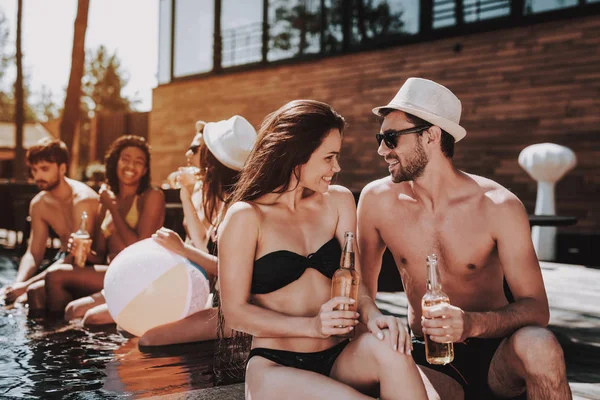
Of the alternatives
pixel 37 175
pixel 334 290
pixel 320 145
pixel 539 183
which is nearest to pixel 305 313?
pixel 334 290

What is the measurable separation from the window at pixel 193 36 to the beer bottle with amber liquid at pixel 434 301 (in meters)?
14.4

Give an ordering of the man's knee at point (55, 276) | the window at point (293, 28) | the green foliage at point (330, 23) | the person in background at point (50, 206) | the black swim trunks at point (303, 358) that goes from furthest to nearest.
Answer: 1. the window at point (293, 28)
2. the green foliage at point (330, 23)
3. the person in background at point (50, 206)
4. the man's knee at point (55, 276)
5. the black swim trunks at point (303, 358)

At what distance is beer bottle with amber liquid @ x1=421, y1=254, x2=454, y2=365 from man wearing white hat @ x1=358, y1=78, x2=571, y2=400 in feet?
0.38

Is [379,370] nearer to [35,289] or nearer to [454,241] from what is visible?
[454,241]

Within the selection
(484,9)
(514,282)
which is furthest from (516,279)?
(484,9)

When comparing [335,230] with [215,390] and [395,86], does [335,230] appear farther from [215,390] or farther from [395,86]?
[395,86]

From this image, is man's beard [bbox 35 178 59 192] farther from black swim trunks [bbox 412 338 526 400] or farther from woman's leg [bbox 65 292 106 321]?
black swim trunks [bbox 412 338 526 400]

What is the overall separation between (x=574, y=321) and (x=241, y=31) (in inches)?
471

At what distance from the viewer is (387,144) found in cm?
322

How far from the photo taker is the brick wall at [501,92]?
9.86 meters

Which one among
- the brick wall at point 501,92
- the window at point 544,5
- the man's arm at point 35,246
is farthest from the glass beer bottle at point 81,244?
the window at point 544,5

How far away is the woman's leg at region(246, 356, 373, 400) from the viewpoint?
2436mm

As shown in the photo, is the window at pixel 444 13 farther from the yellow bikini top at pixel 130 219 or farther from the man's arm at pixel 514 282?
the man's arm at pixel 514 282

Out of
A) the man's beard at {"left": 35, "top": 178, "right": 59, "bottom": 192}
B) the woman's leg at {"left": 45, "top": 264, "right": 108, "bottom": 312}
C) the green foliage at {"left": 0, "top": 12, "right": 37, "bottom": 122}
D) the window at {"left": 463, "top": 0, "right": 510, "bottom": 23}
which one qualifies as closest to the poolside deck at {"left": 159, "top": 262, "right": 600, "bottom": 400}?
the woman's leg at {"left": 45, "top": 264, "right": 108, "bottom": 312}
